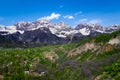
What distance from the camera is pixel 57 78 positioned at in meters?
193

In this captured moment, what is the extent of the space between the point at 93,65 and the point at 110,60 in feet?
29.4

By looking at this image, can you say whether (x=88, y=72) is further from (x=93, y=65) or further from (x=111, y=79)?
(x=111, y=79)

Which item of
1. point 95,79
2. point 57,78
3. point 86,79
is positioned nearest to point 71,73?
point 57,78

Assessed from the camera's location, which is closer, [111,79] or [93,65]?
[111,79]

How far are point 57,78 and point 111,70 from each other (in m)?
73.4

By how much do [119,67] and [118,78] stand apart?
58.3 feet

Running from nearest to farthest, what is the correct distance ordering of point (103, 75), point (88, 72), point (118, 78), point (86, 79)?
point (118, 78)
point (103, 75)
point (86, 79)
point (88, 72)

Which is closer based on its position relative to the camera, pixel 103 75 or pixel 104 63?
pixel 103 75

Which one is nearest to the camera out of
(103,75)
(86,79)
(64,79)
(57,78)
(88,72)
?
(103,75)

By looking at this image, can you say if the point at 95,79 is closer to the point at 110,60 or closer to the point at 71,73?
the point at 110,60

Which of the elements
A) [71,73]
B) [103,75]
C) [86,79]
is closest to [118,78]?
[103,75]

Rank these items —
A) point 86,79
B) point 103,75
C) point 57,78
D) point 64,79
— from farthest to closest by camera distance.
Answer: point 57,78, point 64,79, point 86,79, point 103,75

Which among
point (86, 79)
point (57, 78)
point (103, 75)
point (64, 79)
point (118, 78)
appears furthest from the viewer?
point (57, 78)

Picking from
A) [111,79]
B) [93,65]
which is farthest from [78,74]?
[111,79]
